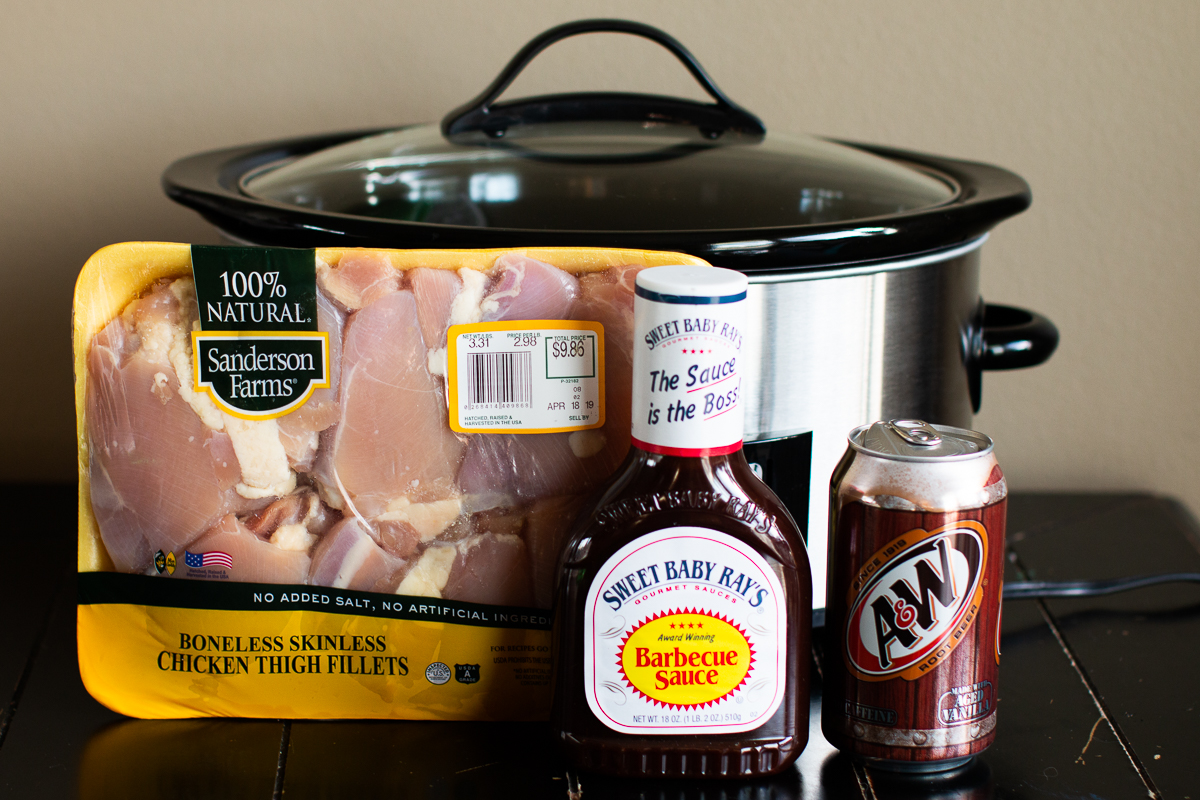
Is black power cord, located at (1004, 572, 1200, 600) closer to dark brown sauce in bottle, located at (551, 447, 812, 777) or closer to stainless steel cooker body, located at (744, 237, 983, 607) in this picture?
stainless steel cooker body, located at (744, 237, 983, 607)

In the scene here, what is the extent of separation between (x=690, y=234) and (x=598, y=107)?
0.29 metres

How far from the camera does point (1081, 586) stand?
0.90 m

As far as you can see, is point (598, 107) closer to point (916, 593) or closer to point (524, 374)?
point (524, 374)

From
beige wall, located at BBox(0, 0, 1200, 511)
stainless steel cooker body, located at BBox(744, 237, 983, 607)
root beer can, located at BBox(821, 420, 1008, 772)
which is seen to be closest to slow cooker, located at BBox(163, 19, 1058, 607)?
stainless steel cooker body, located at BBox(744, 237, 983, 607)

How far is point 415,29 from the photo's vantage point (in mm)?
1040

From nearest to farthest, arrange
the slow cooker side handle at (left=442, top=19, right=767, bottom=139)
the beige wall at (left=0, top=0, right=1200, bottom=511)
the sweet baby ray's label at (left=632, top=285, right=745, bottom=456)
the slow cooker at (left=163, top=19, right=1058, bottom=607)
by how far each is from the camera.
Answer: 1. the sweet baby ray's label at (left=632, top=285, right=745, bottom=456)
2. the slow cooker at (left=163, top=19, right=1058, bottom=607)
3. the slow cooker side handle at (left=442, top=19, right=767, bottom=139)
4. the beige wall at (left=0, top=0, right=1200, bottom=511)

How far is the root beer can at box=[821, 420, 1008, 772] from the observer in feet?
1.88

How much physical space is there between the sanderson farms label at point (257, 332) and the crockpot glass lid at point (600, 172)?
0.14 metres

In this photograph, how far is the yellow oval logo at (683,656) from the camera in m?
0.58

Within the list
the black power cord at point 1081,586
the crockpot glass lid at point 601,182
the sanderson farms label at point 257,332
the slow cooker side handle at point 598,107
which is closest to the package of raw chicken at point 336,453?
the sanderson farms label at point 257,332

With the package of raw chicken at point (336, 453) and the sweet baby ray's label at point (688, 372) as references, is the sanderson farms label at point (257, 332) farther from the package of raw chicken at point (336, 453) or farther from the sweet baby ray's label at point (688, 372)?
the sweet baby ray's label at point (688, 372)

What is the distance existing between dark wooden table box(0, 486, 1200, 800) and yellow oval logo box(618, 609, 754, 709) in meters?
0.07

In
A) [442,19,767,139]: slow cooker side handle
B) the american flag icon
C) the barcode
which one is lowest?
the american flag icon

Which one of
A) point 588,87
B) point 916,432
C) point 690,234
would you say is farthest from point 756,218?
point 588,87
